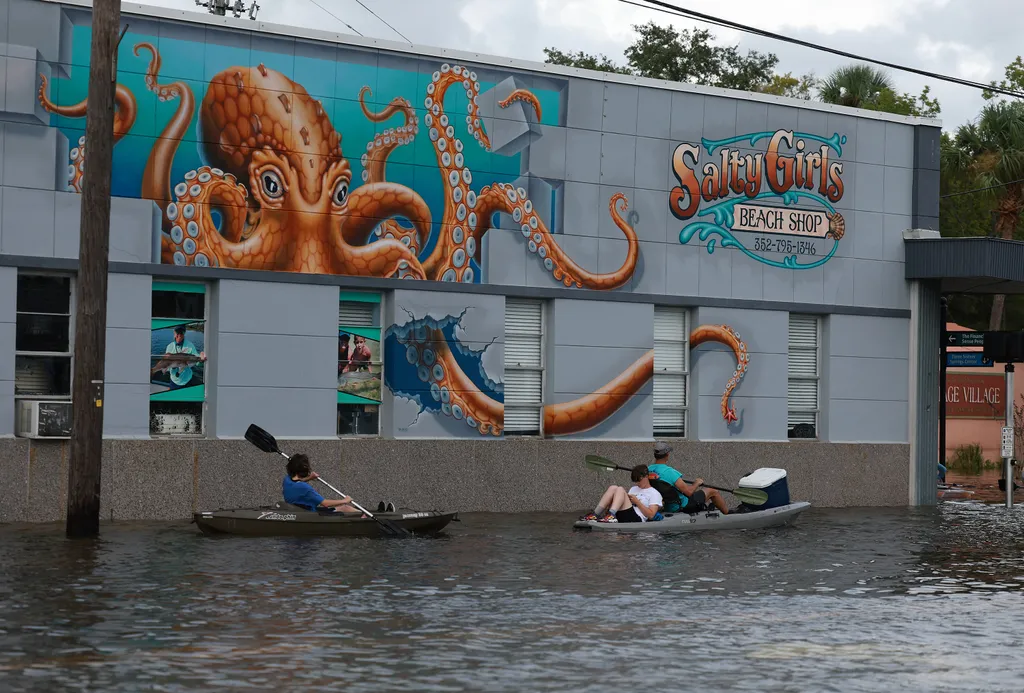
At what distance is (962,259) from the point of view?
94.9ft

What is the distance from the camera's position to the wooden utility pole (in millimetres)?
18750

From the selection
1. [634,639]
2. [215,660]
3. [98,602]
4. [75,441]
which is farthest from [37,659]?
[75,441]

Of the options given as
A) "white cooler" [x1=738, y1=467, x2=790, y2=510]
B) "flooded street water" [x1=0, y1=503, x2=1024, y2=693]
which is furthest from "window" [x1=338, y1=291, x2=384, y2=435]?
"white cooler" [x1=738, y1=467, x2=790, y2=510]

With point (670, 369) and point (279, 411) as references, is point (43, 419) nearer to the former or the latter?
point (279, 411)

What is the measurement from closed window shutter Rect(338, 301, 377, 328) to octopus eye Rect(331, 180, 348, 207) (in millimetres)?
1548

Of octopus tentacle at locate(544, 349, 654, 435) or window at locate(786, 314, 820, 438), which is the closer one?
octopus tentacle at locate(544, 349, 654, 435)

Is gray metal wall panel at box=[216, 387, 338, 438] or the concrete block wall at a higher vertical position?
gray metal wall panel at box=[216, 387, 338, 438]

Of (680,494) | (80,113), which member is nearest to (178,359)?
(80,113)

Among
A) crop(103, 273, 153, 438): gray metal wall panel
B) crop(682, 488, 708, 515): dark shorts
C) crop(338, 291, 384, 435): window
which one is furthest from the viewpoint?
crop(338, 291, 384, 435): window

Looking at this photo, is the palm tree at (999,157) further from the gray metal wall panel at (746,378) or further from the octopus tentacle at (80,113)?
the octopus tentacle at (80,113)

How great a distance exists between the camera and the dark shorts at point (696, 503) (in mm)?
22641

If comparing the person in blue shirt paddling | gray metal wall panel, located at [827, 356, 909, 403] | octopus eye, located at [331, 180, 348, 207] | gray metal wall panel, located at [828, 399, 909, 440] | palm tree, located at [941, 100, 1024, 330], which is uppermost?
palm tree, located at [941, 100, 1024, 330]

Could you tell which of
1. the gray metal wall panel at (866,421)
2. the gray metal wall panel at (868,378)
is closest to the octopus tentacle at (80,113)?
the gray metal wall panel at (868,378)

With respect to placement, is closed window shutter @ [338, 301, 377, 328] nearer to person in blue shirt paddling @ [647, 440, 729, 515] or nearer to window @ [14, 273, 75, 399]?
window @ [14, 273, 75, 399]
